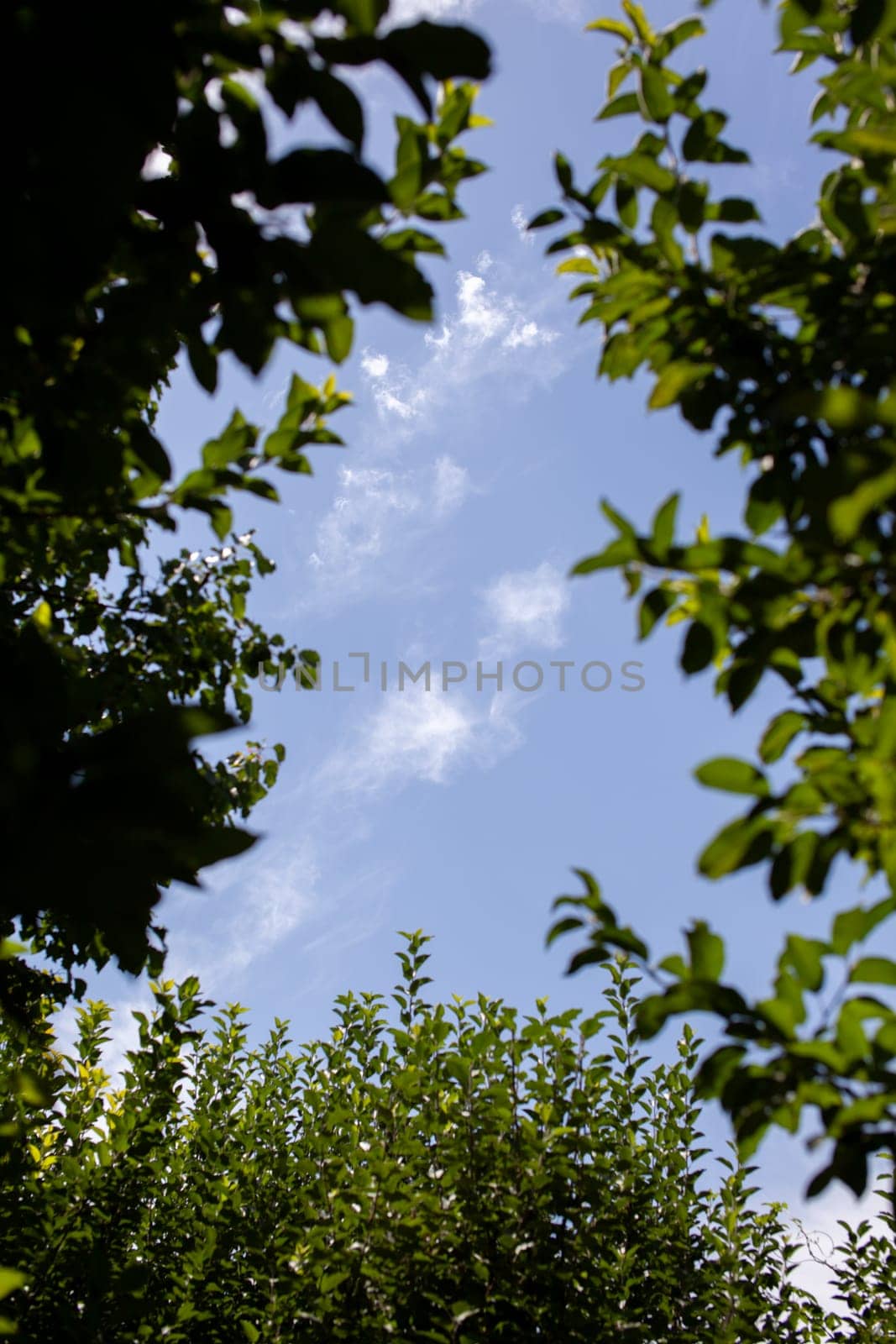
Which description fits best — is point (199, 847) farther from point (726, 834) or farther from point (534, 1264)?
point (534, 1264)

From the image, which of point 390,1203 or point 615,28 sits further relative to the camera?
point 390,1203

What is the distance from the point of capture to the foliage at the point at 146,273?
1.47m

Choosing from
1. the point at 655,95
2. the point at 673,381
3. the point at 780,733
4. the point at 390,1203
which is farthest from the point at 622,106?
the point at 390,1203

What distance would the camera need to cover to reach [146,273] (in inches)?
73.5

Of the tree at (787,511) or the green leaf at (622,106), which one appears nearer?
the tree at (787,511)

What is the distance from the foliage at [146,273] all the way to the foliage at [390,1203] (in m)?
2.13

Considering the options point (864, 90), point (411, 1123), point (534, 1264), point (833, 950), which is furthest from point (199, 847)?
point (411, 1123)

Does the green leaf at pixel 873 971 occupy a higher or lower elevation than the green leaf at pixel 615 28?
lower

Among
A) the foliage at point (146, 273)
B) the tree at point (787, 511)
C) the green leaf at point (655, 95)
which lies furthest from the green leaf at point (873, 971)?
the green leaf at point (655, 95)

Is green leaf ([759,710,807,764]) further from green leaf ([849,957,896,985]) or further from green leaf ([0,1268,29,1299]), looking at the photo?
green leaf ([0,1268,29,1299])

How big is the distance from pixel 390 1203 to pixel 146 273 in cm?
346

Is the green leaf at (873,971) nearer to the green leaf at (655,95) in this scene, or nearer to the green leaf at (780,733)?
the green leaf at (780,733)

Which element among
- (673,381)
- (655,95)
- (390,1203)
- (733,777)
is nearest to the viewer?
(733,777)

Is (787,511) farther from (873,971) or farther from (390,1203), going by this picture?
(390,1203)
